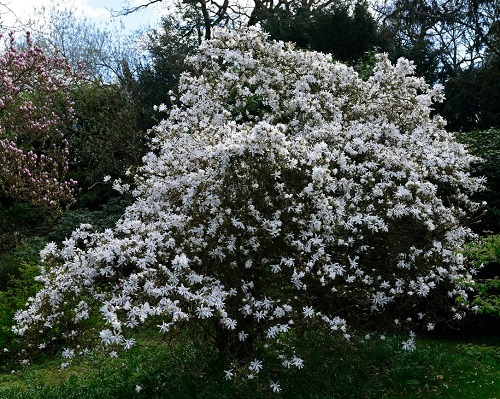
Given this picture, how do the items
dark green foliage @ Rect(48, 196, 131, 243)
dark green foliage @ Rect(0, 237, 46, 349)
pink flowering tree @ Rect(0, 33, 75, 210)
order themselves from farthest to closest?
dark green foliage @ Rect(48, 196, 131, 243) → pink flowering tree @ Rect(0, 33, 75, 210) → dark green foliage @ Rect(0, 237, 46, 349)

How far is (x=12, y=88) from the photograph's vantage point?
879 cm

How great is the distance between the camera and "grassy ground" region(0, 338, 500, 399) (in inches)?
199

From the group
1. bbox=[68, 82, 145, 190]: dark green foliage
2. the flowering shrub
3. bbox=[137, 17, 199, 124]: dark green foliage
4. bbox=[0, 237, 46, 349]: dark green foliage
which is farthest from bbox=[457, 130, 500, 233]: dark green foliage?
bbox=[137, 17, 199, 124]: dark green foliage

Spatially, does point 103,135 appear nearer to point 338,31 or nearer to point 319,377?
point 338,31

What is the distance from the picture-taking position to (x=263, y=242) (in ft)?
15.2

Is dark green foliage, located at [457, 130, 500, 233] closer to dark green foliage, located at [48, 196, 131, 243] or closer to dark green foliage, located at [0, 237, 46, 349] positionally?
dark green foliage, located at [0, 237, 46, 349]

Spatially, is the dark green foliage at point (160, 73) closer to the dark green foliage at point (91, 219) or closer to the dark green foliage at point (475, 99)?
the dark green foliage at point (91, 219)

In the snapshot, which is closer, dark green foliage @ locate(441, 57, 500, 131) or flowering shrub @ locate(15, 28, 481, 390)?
flowering shrub @ locate(15, 28, 481, 390)

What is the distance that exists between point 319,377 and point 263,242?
146cm

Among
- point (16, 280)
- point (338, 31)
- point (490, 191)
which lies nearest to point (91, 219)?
point (16, 280)

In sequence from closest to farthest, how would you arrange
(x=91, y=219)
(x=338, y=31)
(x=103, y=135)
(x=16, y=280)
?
(x=16, y=280) < (x=91, y=219) < (x=103, y=135) < (x=338, y=31)

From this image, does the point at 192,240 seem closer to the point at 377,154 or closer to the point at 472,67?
the point at 377,154

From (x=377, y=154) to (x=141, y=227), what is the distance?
2328 millimetres

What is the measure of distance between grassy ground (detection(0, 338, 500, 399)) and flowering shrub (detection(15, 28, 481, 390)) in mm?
317
